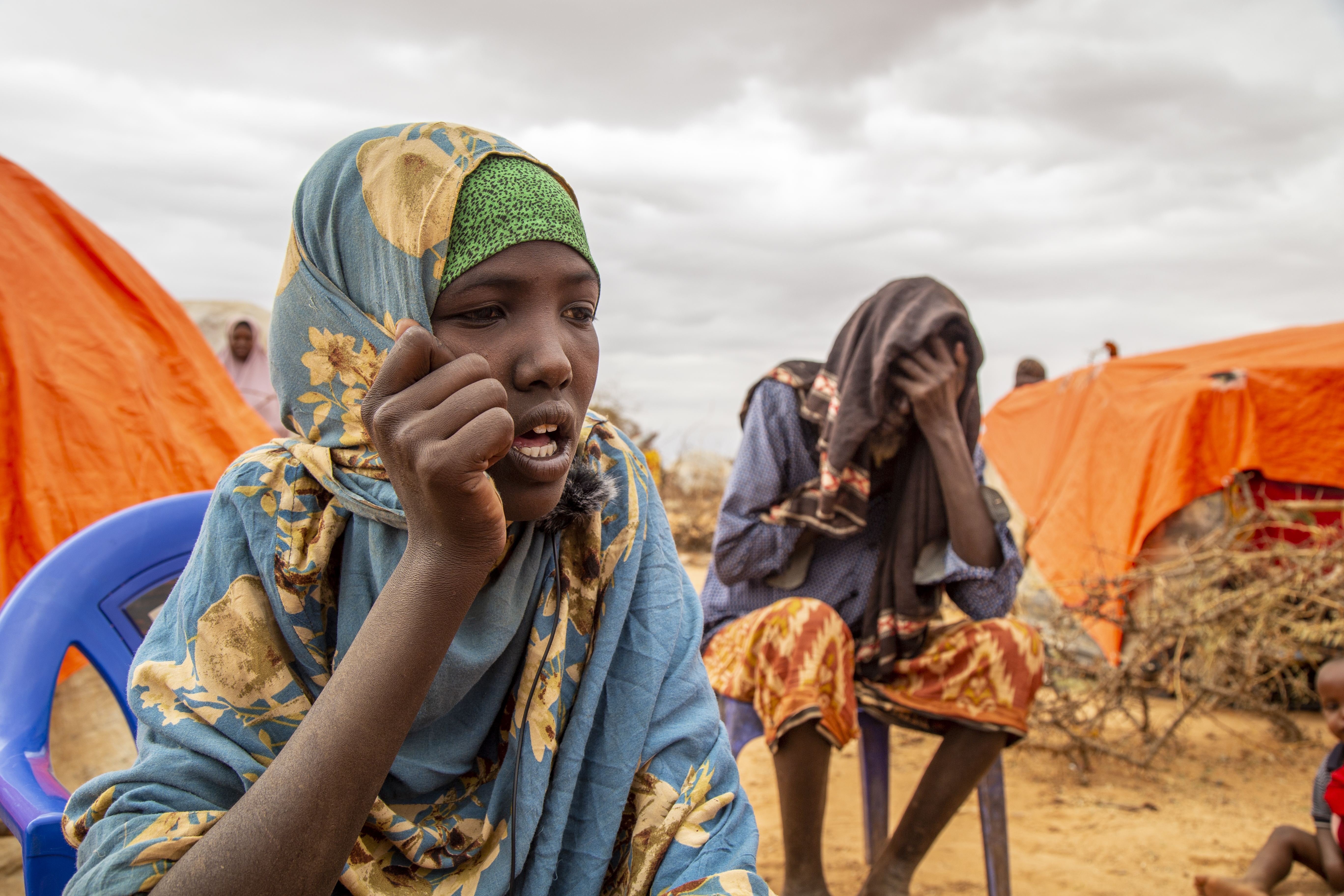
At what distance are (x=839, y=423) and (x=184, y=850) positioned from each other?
2105 mm

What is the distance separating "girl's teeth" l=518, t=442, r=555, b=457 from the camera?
1.20 meters

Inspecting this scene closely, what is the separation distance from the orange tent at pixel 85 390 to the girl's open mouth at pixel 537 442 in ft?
8.25

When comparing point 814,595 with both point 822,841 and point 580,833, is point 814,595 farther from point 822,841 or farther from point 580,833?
point 580,833

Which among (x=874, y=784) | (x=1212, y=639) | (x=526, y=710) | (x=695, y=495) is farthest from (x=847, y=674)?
(x=695, y=495)

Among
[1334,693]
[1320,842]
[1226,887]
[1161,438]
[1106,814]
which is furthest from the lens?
[1161,438]

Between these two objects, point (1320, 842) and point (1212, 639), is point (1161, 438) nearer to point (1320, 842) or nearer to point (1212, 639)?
point (1212, 639)

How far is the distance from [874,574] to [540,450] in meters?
1.91

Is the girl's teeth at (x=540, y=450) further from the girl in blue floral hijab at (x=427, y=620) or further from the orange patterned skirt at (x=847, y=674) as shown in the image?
the orange patterned skirt at (x=847, y=674)

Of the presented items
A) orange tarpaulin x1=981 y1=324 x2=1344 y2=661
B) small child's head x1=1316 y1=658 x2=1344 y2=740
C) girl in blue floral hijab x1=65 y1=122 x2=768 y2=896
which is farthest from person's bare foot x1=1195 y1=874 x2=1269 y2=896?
girl in blue floral hijab x1=65 y1=122 x2=768 y2=896

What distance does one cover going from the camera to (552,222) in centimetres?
127

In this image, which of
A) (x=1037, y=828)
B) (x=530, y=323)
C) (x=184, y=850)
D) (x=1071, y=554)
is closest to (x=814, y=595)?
(x=1037, y=828)

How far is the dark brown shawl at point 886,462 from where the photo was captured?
8.98ft

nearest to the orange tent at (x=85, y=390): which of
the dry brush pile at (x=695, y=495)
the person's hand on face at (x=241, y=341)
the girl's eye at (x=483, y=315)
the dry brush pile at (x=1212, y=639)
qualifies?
the girl's eye at (x=483, y=315)

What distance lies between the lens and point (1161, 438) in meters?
5.53
